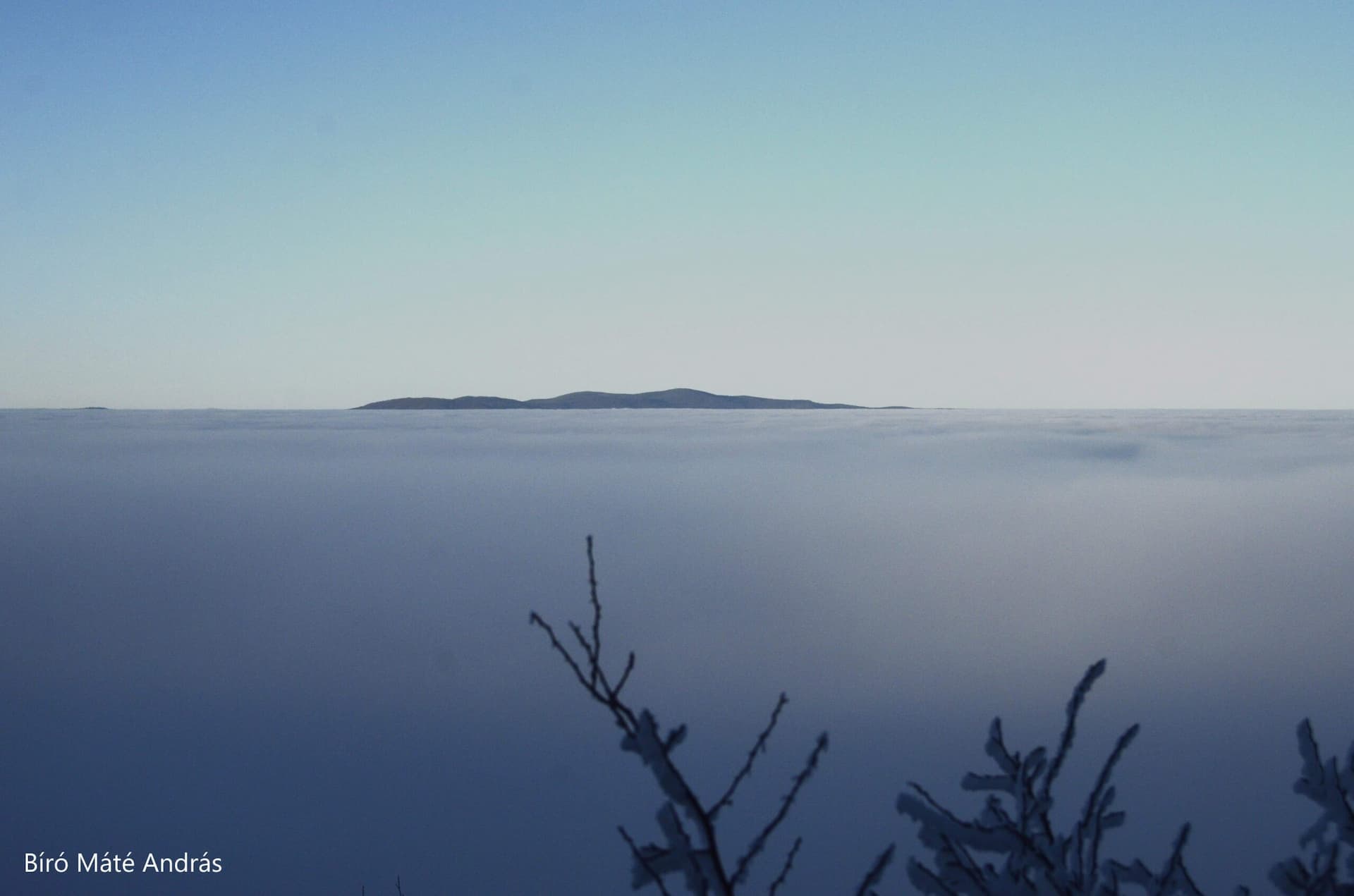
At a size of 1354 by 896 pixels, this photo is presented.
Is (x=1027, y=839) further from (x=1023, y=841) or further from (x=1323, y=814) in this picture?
(x=1323, y=814)

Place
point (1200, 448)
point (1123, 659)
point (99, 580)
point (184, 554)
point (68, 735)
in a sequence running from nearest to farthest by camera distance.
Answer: point (68, 735)
point (1123, 659)
point (99, 580)
point (184, 554)
point (1200, 448)

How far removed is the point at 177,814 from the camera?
5.63 meters

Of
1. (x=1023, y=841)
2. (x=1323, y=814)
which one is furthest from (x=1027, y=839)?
(x=1323, y=814)

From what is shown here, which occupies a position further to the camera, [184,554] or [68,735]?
[184,554]

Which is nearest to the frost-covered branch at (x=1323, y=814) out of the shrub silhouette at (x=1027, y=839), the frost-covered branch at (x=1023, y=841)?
the shrub silhouette at (x=1027, y=839)

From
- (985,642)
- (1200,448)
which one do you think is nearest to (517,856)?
(985,642)

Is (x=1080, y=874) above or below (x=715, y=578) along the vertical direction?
above

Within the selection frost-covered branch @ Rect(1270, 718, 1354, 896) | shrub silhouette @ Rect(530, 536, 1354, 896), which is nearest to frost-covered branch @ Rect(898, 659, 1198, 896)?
shrub silhouette @ Rect(530, 536, 1354, 896)

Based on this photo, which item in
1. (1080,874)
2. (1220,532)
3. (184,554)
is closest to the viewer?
(1080,874)

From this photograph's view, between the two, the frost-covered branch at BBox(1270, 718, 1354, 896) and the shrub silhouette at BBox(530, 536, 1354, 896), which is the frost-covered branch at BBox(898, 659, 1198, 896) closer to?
the shrub silhouette at BBox(530, 536, 1354, 896)

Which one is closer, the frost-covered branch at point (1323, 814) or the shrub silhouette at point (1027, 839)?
the shrub silhouette at point (1027, 839)

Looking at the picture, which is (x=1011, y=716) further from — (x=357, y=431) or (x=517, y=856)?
(x=357, y=431)

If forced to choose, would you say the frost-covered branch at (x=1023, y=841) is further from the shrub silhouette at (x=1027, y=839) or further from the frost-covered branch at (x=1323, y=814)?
the frost-covered branch at (x=1323, y=814)

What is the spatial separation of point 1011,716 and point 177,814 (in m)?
5.48
